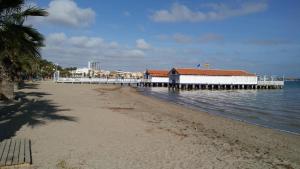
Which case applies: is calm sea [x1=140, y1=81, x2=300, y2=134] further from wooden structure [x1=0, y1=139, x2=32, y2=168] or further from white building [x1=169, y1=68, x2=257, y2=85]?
white building [x1=169, y1=68, x2=257, y2=85]

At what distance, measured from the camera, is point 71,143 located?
1064cm

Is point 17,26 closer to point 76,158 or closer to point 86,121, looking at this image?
point 76,158

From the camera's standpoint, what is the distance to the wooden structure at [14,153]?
743 centimetres

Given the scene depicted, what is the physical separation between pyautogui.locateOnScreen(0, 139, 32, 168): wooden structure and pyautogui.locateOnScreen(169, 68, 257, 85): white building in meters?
67.8

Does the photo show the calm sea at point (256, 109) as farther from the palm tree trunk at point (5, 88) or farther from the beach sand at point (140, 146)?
the palm tree trunk at point (5, 88)

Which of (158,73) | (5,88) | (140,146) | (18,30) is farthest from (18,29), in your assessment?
(158,73)

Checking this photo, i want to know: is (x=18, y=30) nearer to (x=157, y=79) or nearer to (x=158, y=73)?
(x=157, y=79)

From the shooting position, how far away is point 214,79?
3125 inches

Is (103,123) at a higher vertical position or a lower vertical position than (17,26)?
lower

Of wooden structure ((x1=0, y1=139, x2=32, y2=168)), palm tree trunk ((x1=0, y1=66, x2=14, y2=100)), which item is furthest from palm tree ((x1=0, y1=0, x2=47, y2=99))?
palm tree trunk ((x1=0, y1=66, x2=14, y2=100))

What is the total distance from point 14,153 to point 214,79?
73367 mm

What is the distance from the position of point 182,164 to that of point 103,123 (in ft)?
24.2

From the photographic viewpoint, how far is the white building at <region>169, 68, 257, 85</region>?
7706 centimetres

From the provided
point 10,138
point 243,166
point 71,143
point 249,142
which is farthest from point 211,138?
point 10,138
